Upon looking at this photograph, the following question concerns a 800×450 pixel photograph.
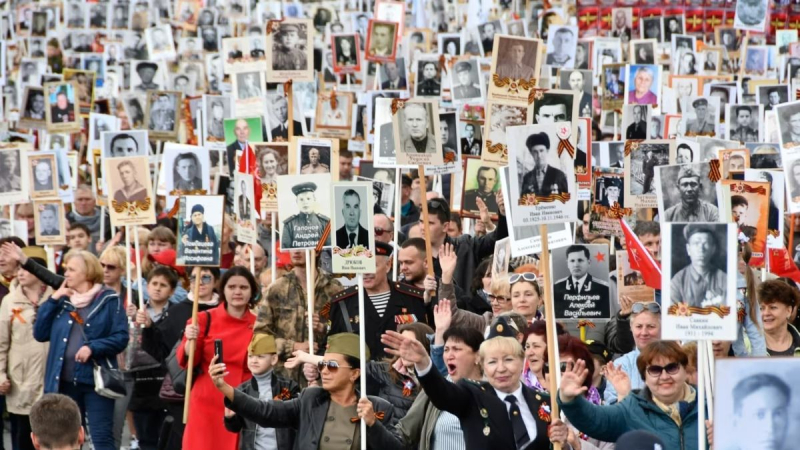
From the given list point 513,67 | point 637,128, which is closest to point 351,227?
point 513,67

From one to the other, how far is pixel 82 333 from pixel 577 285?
3.41 metres

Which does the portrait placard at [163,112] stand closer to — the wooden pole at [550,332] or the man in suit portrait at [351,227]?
the man in suit portrait at [351,227]

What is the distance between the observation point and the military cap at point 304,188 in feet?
32.8

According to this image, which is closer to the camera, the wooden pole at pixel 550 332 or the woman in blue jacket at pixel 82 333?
the wooden pole at pixel 550 332

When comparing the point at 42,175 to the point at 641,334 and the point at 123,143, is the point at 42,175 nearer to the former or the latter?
the point at 123,143

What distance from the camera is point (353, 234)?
28.5 ft

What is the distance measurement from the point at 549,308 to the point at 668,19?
80.5 feet

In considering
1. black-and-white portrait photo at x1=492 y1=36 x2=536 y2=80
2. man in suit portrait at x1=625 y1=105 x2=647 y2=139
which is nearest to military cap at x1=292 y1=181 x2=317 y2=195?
black-and-white portrait photo at x1=492 y1=36 x2=536 y2=80

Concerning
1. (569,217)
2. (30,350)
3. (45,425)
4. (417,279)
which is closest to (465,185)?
(417,279)

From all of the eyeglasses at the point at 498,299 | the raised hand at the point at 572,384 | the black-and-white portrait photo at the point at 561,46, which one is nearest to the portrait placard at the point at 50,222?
the eyeglasses at the point at 498,299

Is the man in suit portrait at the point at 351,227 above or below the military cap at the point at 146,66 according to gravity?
below

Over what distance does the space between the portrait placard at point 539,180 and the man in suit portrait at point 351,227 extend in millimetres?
1137

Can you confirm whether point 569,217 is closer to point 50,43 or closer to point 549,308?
point 549,308

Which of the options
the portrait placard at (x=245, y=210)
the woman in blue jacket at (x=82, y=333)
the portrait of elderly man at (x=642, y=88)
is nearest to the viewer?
the woman in blue jacket at (x=82, y=333)
